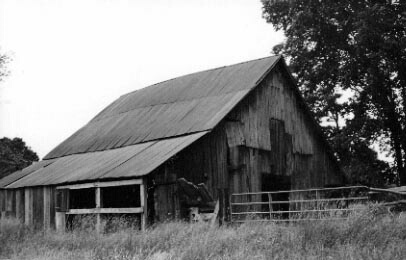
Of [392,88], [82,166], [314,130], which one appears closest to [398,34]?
[392,88]

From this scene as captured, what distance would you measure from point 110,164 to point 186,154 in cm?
289

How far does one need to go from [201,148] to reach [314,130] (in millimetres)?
7269

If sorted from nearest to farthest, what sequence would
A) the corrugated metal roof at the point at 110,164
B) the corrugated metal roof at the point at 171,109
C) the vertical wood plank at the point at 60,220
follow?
the corrugated metal roof at the point at 110,164 → the vertical wood plank at the point at 60,220 → the corrugated metal roof at the point at 171,109

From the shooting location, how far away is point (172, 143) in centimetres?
1825

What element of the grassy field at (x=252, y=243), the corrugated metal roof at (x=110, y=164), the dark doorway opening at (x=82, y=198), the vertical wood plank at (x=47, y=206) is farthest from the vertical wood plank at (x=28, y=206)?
the grassy field at (x=252, y=243)

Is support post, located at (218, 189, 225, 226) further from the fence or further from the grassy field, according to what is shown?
the grassy field

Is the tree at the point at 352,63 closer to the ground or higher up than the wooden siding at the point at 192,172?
higher up

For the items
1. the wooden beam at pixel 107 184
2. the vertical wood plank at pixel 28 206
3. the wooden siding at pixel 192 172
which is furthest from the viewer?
the vertical wood plank at pixel 28 206

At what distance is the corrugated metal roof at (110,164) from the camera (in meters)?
16.6

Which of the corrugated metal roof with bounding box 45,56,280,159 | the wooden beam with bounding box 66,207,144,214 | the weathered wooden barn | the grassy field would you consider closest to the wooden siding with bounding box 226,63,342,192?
the weathered wooden barn

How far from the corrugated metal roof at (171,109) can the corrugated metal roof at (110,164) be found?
650 mm

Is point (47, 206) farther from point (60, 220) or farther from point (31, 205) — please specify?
point (31, 205)

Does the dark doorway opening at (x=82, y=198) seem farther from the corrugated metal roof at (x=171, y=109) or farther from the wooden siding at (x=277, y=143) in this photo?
the wooden siding at (x=277, y=143)

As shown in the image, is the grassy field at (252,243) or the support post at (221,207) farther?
the support post at (221,207)
